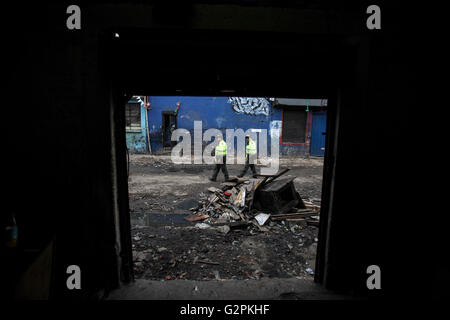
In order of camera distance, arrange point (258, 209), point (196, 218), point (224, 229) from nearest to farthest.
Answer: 1. point (224, 229)
2. point (196, 218)
3. point (258, 209)

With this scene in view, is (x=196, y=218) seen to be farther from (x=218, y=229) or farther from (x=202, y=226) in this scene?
(x=218, y=229)

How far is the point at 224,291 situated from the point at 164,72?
275 centimetres

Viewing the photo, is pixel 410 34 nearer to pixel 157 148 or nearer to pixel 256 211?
pixel 256 211

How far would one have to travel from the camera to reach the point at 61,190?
7.33 feet

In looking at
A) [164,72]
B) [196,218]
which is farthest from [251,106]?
[164,72]

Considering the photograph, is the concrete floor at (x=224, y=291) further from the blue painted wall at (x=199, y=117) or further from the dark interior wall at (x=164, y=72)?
the blue painted wall at (x=199, y=117)

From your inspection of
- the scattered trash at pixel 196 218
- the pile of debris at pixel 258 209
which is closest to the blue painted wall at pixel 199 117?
the pile of debris at pixel 258 209

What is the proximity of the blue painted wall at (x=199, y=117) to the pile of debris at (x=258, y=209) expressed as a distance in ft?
29.5

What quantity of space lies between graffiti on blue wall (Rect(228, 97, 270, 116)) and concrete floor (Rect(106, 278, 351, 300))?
44.2 feet

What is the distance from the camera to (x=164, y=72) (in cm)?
256

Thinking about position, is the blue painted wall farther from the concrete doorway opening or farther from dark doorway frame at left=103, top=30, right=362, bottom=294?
dark doorway frame at left=103, top=30, right=362, bottom=294

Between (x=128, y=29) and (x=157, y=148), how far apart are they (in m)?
13.8

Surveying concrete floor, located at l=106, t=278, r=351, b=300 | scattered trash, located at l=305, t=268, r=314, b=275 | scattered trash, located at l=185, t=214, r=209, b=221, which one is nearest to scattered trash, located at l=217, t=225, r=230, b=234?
scattered trash, located at l=185, t=214, r=209, b=221

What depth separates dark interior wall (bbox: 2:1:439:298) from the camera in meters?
2.07
